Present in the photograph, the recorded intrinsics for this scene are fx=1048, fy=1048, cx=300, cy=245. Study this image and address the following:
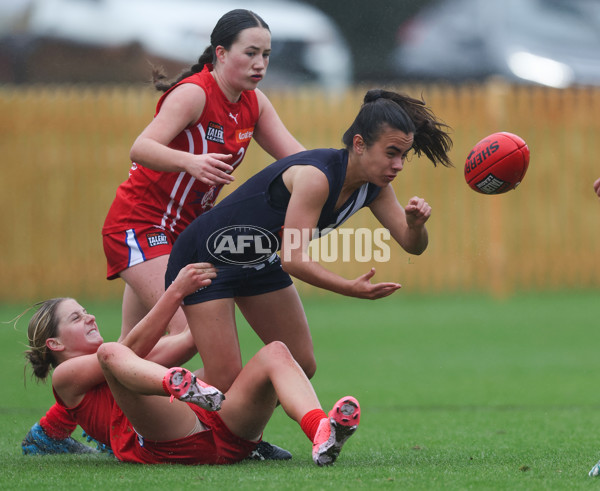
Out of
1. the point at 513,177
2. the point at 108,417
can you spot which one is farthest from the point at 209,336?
the point at 513,177

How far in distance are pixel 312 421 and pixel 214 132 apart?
1772 mm

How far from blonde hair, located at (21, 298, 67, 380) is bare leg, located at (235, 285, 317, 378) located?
2.97 feet

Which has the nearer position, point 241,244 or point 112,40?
point 241,244

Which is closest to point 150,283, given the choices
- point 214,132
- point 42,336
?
point 42,336

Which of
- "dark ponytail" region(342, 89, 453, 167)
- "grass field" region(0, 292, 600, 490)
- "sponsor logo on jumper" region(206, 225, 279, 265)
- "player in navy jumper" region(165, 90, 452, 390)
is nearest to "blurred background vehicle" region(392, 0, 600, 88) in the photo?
"grass field" region(0, 292, 600, 490)

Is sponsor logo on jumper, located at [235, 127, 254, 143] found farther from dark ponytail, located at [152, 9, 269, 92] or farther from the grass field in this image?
the grass field

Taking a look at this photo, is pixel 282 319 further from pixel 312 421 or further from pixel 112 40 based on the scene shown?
pixel 112 40

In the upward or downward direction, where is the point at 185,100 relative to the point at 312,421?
upward

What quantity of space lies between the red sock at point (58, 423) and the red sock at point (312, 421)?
4.43 feet

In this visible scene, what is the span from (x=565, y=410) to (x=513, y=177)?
187 centimetres

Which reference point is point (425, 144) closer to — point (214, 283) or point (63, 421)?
point (214, 283)

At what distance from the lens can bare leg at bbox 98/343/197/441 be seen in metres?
4.47

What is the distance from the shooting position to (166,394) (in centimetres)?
446

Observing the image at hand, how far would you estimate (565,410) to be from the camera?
6.57 m
